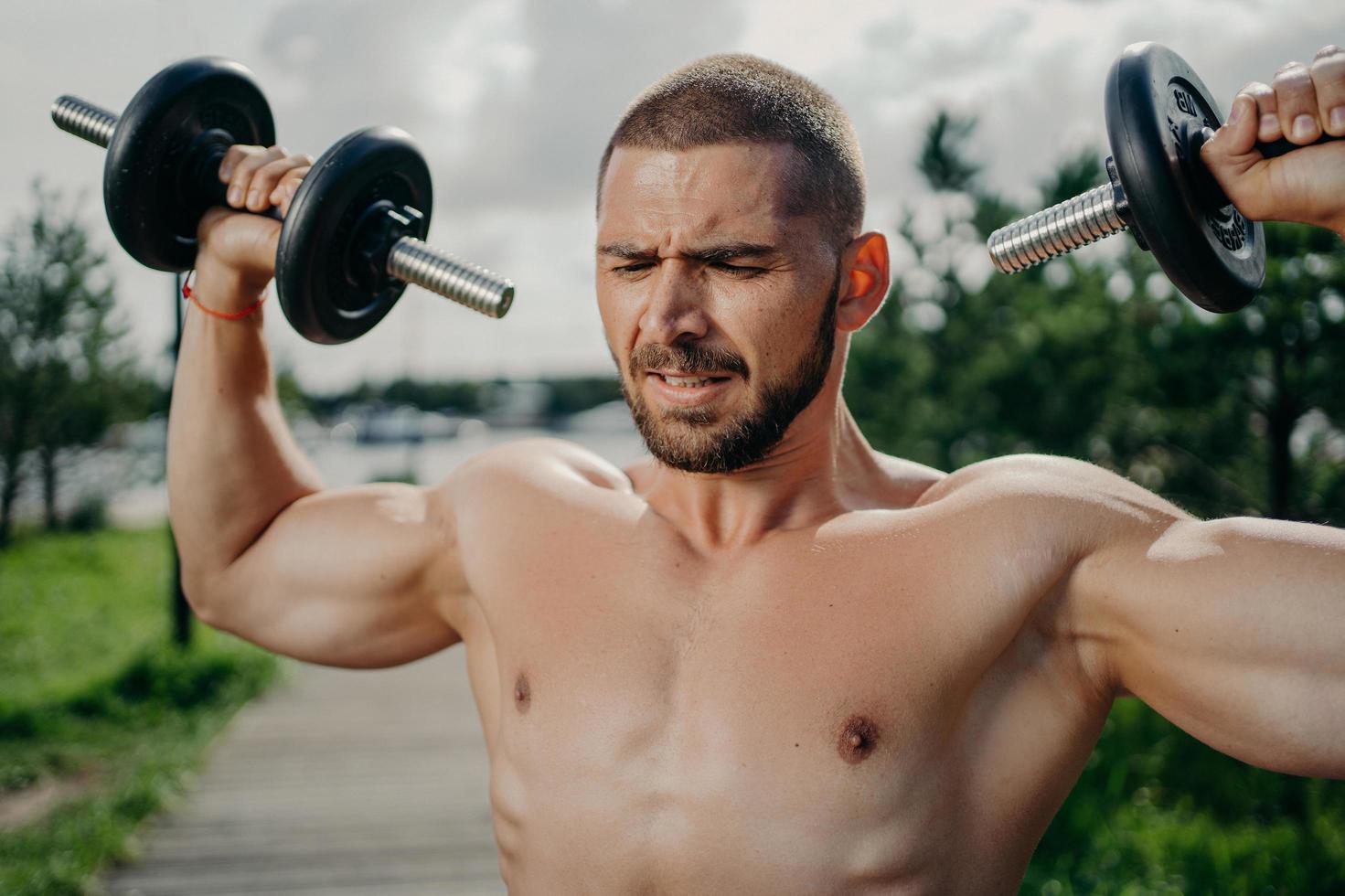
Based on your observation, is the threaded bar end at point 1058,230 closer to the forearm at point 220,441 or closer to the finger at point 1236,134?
the finger at point 1236,134

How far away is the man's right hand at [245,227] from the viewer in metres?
1.87

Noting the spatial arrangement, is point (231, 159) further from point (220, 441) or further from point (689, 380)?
point (689, 380)

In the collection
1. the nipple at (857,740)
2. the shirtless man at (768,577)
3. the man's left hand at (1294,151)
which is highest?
the man's left hand at (1294,151)

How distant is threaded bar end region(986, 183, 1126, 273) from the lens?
1.46m

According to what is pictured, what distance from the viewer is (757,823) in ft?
5.06

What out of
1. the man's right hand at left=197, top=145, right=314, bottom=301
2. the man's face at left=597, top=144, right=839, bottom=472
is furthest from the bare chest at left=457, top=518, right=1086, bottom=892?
the man's right hand at left=197, top=145, right=314, bottom=301

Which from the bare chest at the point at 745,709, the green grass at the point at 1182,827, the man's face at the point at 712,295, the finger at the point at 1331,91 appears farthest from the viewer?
the green grass at the point at 1182,827

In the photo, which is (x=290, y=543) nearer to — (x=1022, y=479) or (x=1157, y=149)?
(x=1022, y=479)

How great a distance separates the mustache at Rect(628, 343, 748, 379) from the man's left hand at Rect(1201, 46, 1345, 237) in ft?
2.19

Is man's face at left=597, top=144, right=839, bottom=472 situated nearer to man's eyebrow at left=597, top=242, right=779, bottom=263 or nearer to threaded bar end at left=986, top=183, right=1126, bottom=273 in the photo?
man's eyebrow at left=597, top=242, right=779, bottom=263

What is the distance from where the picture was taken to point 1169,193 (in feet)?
4.44

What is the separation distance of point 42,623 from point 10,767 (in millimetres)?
3352

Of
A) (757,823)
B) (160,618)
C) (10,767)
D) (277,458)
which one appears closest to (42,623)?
(160,618)

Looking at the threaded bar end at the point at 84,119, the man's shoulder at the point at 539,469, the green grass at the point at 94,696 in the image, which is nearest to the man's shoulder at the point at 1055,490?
the man's shoulder at the point at 539,469
